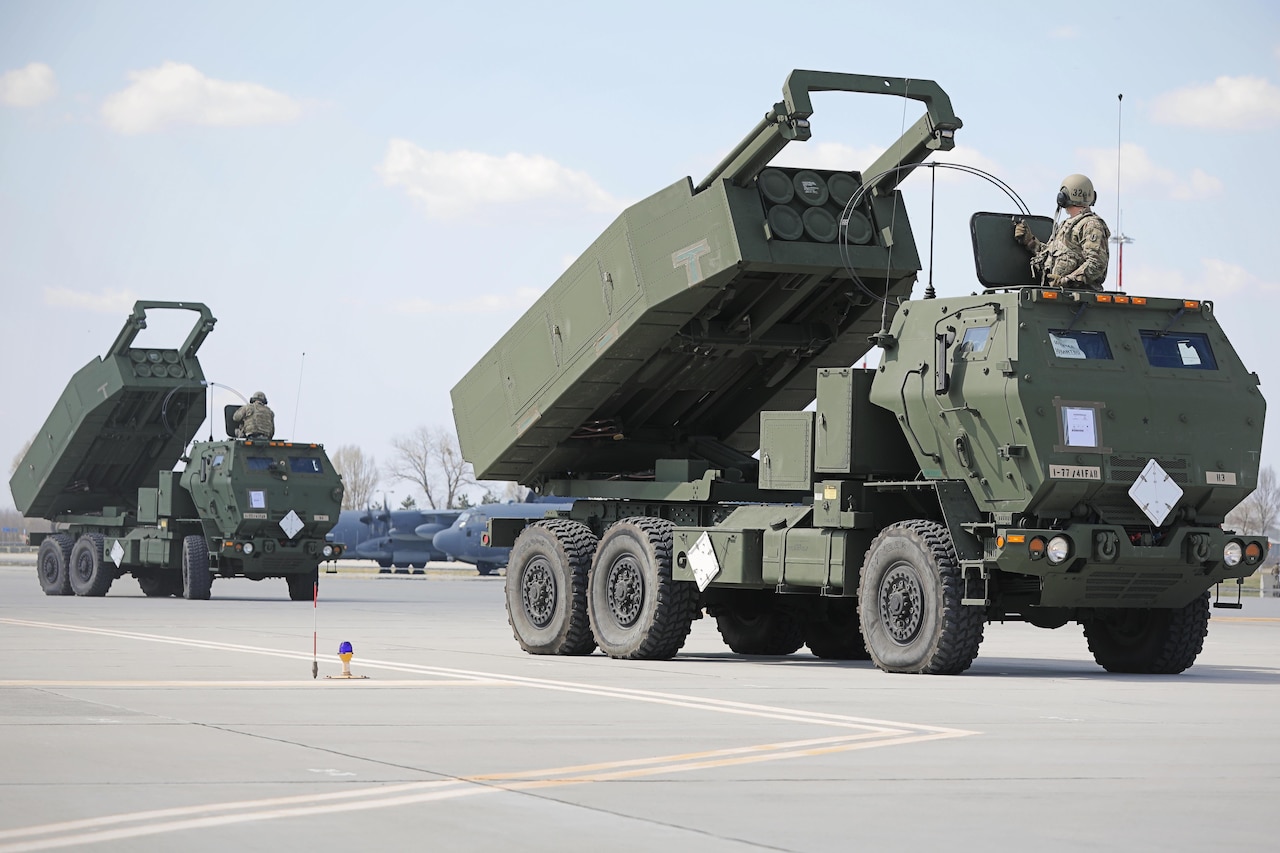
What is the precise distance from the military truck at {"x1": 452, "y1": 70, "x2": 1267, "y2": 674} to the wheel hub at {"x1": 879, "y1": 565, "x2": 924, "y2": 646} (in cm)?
3

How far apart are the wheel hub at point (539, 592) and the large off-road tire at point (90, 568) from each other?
18.1 m

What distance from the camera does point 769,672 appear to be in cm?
1652

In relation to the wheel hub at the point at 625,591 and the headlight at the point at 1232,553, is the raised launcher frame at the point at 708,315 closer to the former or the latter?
the wheel hub at the point at 625,591

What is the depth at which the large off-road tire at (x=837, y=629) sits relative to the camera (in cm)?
1902

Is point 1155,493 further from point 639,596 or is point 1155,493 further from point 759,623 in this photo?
point 759,623

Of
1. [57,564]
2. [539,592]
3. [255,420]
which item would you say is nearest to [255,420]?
[255,420]

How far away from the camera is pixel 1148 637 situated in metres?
16.8

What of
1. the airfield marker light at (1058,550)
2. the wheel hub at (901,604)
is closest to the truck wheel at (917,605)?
the wheel hub at (901,604)

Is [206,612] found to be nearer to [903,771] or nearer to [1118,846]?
[903,771]

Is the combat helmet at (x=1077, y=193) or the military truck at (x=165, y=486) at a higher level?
the combat helmet at (x=1077, y=193)

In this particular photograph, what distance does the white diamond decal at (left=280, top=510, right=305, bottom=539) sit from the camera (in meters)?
33.5

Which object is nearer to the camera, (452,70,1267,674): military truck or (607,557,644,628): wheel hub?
(452,70,1267,674): military truck

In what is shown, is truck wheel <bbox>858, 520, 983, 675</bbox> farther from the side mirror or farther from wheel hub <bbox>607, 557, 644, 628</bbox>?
wheel hub <bbox>607, 557, 644, 628</bbox>

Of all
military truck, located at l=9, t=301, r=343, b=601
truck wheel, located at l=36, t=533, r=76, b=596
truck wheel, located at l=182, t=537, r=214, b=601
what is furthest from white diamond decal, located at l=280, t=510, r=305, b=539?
truck wheel, located at l=36, t=533, r=76, b=596
